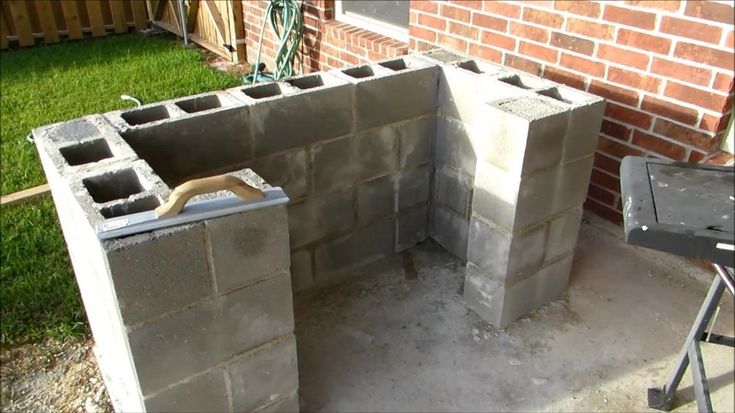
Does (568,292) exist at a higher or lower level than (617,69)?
lower

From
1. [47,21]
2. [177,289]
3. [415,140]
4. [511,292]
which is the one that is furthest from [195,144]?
[47,21]

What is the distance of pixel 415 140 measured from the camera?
3.34 m

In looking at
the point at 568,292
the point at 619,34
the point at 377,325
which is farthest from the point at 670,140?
the point at 377,325

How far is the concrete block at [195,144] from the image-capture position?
246 centimetres

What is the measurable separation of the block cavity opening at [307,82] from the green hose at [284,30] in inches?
102

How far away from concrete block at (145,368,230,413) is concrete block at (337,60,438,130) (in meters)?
1.48

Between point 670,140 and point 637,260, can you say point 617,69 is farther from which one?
point 637,260

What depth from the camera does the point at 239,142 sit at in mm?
2693

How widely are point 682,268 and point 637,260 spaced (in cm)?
22

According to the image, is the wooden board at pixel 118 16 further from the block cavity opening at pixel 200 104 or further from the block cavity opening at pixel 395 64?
the block cavity opening at pixel 200 104

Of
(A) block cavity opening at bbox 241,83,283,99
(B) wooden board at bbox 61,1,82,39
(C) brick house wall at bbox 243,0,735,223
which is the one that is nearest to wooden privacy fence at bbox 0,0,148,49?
(B) wooden board at bbox 61,1,82,39

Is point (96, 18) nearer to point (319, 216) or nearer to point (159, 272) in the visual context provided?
point (319, 216)

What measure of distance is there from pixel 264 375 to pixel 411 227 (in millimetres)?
1622

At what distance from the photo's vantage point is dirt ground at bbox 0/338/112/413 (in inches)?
103
